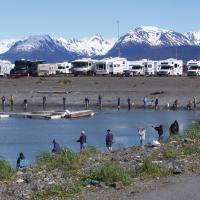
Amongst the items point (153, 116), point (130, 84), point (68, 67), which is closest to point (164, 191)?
point (153, 116)

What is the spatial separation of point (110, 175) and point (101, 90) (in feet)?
204

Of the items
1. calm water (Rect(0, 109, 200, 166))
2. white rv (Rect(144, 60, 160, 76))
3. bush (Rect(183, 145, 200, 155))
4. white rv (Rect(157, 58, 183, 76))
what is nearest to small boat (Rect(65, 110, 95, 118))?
calm water (Rect(0, 109, 200, 166))

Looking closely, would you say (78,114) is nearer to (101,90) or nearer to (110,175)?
(101,90)

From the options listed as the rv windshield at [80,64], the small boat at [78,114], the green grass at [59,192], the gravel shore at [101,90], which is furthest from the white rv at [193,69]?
the green grass at [59,192]

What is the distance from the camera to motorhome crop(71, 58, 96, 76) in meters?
97.6

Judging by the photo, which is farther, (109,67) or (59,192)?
(109,67)

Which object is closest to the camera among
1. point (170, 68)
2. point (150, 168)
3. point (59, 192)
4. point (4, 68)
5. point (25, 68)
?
point (59, 192)

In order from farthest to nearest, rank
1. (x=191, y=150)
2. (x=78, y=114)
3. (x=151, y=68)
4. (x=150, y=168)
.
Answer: (x=151, y=68) → (x=78, y=114) → (x=191, y=150) → (x=150, y=168)

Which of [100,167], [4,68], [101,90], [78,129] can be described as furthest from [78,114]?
[4,68]

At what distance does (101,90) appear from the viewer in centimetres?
7762

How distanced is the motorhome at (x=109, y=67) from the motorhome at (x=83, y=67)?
1.66m

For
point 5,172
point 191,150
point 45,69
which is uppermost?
point 45,69

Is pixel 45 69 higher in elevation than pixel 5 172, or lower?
higher

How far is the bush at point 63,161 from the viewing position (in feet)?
59.3
